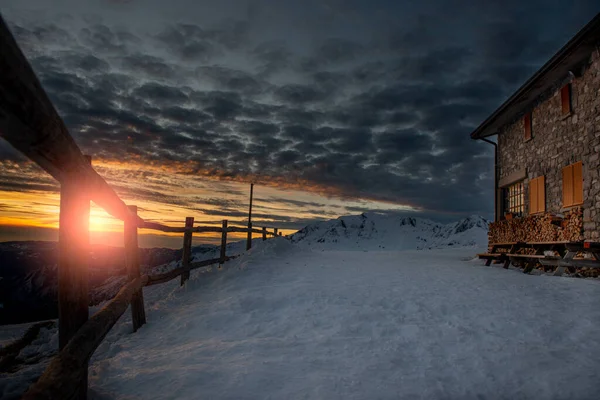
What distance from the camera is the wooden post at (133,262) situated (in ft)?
18.9

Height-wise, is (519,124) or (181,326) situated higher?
(519,124)

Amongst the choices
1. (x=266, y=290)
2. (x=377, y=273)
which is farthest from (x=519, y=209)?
(x=266, y=290)

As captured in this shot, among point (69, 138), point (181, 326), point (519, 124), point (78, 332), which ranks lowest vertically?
point (181, 326)

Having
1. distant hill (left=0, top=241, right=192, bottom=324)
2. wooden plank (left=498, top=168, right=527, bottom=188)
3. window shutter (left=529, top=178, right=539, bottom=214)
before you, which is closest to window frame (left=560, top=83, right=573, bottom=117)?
window shutter (left=529, top=178, right=539, bottom=214)

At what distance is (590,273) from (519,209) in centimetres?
561

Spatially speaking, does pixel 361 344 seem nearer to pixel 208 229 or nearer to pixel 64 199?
pixel 64 199

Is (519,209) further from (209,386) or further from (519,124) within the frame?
(209,386)

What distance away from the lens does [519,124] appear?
51.9 feet

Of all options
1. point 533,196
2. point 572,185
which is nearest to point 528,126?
point 533,196

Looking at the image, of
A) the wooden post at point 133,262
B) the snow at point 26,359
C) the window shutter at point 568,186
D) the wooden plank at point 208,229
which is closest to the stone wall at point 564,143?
the window shutter at point 568,186

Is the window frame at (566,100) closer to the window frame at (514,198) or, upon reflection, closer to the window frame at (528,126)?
the window frame at (528,126)

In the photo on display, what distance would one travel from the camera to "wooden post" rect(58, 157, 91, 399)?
2.94m

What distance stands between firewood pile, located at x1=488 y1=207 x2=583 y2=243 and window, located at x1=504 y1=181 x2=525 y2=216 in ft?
2.63

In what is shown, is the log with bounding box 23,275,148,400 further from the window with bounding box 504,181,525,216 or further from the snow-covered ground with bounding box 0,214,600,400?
the window with bounding box 504,181,525,216
